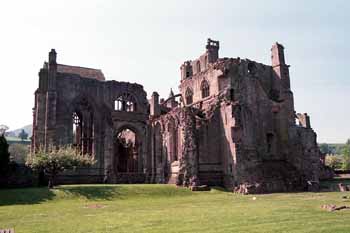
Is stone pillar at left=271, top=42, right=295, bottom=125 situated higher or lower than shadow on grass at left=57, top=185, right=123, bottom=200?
higher

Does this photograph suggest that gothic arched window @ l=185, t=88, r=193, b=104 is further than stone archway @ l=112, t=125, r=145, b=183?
Yes

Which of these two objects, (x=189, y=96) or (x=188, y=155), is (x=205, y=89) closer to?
(x=189, y=96)

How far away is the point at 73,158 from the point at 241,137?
1572 cm

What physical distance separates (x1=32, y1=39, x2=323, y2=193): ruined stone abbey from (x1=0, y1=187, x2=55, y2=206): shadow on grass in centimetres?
1191

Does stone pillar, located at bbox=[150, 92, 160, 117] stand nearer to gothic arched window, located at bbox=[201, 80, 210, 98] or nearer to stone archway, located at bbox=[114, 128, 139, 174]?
stone archway, located at bbox=[114, 128, 139, 174]

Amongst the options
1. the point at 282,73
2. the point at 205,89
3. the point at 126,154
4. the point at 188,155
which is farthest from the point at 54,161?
the point at 282,73

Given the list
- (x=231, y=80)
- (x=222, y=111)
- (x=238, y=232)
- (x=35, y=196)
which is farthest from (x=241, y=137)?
(x=238, y=232)

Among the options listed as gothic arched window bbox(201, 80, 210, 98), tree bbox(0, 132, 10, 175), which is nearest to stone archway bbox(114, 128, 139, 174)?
gothic arched window bbox(201, 80, 210, 98)

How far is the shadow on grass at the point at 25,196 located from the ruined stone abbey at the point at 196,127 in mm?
11906

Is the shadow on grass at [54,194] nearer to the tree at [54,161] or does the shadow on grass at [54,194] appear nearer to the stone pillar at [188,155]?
the tree at [54,161]

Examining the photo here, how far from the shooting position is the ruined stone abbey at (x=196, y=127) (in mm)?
34500

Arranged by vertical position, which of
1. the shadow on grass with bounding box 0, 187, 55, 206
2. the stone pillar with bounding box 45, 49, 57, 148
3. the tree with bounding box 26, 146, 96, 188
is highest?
the stone pillar with bounding box 45, 49, 57, 148

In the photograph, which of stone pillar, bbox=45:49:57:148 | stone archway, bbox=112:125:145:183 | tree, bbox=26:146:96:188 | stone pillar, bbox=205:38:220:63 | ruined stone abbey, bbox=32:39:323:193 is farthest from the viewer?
stone pillar, bbox=205:38:220:63

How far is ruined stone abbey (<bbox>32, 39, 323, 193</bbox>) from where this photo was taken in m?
34.5
